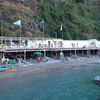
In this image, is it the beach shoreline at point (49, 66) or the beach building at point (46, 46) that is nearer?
the beach shoreline at point (49, 66)

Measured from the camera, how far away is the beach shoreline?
65.8 meters

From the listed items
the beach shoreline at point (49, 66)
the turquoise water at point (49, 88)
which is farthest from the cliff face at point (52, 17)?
the turquoise water at point (49, 88)

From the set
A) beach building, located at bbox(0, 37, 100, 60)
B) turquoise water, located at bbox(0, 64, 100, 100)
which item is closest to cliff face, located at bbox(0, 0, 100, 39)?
beach building, located at bbox(0, 37, 100, 60)

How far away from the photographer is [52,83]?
2218 inches

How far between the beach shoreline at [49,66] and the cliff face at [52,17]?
18214 millimetres

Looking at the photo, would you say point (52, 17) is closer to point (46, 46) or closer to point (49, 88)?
point (46, 46)

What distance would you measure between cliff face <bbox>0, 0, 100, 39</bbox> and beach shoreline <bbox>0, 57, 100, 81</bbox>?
18.2m

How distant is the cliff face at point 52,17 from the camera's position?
335ft

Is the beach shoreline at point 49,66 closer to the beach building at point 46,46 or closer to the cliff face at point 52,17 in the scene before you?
the beach building at point 46,46

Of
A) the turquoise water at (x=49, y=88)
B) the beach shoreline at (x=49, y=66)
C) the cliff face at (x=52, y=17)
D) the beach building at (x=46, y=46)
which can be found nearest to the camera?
the turquoise water at (x=49, y=88)

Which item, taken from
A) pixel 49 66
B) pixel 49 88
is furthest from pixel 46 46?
pixel 49 88

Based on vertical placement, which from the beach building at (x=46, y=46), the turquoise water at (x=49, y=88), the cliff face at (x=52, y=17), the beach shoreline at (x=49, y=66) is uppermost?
the cliff face at (x=52, y=17)

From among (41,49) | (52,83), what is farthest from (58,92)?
(41,49)

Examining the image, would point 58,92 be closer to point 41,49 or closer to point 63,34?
point 41,49
